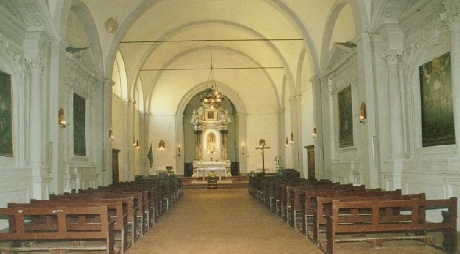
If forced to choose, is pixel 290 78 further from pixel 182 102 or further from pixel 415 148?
pixel 415 148

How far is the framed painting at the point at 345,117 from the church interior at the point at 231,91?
6 centimetres

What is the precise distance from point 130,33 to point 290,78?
22.7 ft

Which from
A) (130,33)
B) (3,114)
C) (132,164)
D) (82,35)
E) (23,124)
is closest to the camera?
(3,114)

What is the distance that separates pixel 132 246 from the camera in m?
6.59

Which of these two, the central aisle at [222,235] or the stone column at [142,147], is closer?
the central aisle at [222,235]

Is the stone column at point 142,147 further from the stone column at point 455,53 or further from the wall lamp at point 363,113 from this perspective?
the stone column at point 455,53

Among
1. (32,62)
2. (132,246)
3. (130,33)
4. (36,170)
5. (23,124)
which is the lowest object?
(132,246)

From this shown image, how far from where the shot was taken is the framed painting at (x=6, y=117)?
25.5ft

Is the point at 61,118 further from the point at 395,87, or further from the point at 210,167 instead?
the point at 210,167

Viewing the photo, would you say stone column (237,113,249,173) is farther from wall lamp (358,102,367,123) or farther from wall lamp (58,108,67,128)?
wall lamp (58,108,67,128)

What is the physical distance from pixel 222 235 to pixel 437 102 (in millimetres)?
4368

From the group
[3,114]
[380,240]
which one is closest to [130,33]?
[3,114]

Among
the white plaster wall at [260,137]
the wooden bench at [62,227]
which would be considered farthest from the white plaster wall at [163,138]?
the wooden bench at [62,227]

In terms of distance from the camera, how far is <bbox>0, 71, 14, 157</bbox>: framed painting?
25.5 ft
